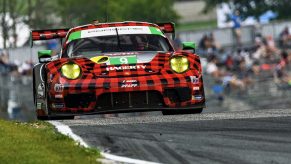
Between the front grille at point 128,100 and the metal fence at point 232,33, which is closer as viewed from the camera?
the front grille at point 128,100

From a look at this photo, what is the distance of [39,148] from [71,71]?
11.1 feet

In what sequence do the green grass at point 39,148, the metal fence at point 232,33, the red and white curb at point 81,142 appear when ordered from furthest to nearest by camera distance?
the metal fence at point 232,33 → the green grass at point 39,148 → the red and white curb at point 81,142

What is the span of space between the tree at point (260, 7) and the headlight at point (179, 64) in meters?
40.1

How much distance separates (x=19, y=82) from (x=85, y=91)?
1774 centimetres

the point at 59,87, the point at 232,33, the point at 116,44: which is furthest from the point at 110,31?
the point at 232,33

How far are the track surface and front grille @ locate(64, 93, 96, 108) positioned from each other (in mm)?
572

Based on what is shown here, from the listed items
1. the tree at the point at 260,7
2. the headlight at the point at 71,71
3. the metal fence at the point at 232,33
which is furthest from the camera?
the tree at the point at 260,7

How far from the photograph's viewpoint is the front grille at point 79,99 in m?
11.6

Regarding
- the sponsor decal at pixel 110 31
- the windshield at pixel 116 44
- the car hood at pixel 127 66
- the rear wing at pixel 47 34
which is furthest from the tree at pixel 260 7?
the car hood at pixel 127 66

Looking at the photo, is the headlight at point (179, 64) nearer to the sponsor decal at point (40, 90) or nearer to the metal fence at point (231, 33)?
the sponsor decal at point (40, 90)

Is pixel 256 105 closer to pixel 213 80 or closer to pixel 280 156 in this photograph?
pixel 213 80

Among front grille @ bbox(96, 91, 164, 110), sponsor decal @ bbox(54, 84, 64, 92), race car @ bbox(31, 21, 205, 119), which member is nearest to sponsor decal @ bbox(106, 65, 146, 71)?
race car @ bbox(31, 21, 205, 119)

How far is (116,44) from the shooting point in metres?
13.0

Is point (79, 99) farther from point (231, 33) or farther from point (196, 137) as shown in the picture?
point (231, 33)
